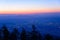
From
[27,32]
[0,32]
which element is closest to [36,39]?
[27,32]

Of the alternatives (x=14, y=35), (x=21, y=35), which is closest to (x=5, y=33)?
(x=14, y=35)

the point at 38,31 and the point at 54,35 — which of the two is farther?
the point at 38,31

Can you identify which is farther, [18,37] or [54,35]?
[18,37]

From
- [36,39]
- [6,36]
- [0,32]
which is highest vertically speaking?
[0,32]

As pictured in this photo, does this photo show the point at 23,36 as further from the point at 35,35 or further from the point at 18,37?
the point at 35,35

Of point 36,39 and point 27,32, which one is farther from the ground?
point 27,32

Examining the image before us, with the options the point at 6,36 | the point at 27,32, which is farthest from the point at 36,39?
the point at 6,36

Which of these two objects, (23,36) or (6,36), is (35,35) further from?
(6,36)

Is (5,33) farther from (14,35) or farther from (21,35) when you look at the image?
(21,35)

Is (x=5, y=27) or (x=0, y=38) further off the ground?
(x=5, y=27)
